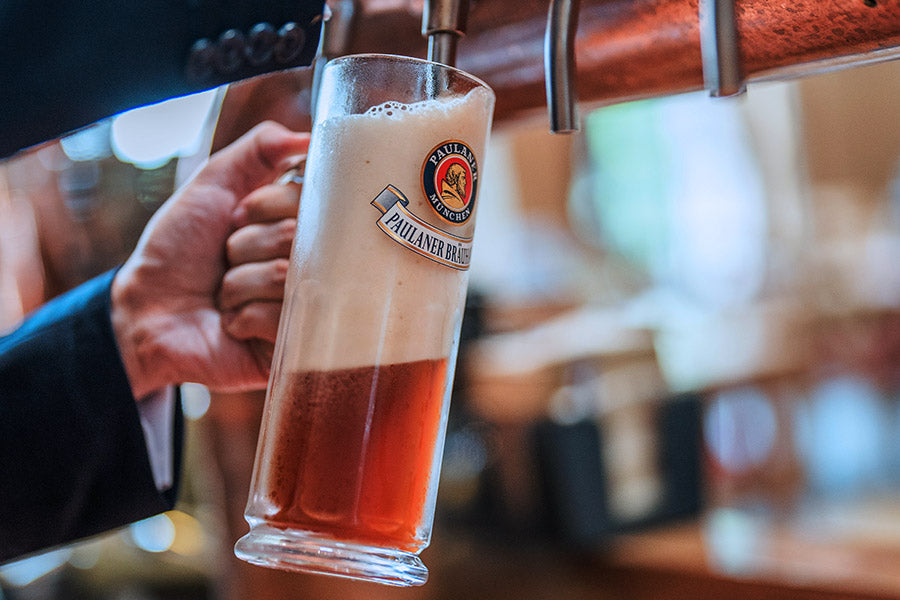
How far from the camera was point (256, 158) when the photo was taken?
0.75 metres

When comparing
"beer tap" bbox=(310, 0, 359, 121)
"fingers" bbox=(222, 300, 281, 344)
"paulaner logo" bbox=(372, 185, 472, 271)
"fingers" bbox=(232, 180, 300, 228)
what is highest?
"beer tap" bbox=(310, 0, 359, 121)

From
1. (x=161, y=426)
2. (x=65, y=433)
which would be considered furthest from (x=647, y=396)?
(x=65, y=433)

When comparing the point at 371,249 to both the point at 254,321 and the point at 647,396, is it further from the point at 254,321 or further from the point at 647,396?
the point at 647,396

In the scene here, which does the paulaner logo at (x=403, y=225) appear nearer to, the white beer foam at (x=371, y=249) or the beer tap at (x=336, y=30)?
the white beer foam at (x=371, y=249)

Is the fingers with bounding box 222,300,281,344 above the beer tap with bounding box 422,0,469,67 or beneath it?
beneath

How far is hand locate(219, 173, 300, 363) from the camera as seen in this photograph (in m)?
0.71

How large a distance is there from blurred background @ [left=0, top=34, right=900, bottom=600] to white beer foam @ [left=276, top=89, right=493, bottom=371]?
0.20 meters

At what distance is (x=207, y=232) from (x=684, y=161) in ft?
14.7

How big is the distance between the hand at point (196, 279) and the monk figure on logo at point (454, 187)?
0.68ft

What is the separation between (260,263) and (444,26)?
10.4 inches

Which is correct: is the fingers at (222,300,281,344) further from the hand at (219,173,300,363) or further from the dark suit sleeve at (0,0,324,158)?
the dark suit sleeve at (0,0,324,158)

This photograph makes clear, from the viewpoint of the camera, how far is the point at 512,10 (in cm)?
67

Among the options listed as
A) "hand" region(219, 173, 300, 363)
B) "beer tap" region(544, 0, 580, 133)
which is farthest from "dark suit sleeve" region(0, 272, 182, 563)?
"beer tap" region(544, 0, 580, 133)

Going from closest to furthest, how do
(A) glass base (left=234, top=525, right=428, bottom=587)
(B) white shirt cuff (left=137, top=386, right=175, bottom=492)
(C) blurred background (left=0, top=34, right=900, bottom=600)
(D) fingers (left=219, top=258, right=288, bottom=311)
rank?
(A) glass base (left=234, top=525, right=428, bottom=587), (D) fingers (left=219, top=258, right=288, bottom=311), (B) white shirt cuff (left=137, top=386, right=175, bottom=492), (C) blurred background (left=0, top=34, right=900, bottom=600)
